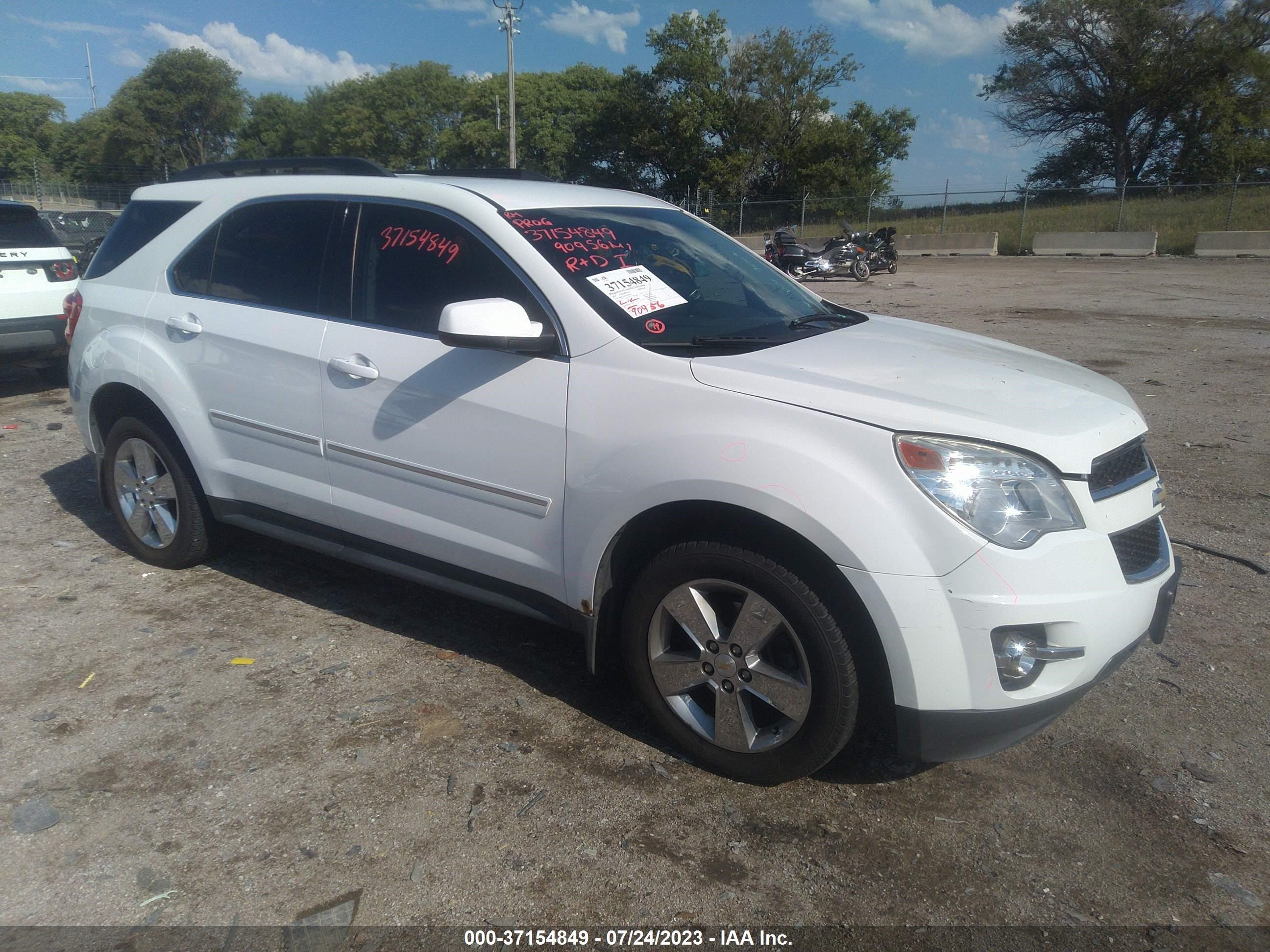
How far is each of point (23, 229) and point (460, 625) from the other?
746 cm

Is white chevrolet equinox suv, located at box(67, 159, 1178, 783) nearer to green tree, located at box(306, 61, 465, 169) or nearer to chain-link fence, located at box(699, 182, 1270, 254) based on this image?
chain-link fence, located at box(699, 182, 1270, 254)

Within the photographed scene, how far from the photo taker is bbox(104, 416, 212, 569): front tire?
4297 millimetres

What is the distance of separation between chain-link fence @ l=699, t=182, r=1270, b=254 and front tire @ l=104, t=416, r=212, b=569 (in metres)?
30.3

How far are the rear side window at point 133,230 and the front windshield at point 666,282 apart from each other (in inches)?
81.0

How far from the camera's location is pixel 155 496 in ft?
14.7

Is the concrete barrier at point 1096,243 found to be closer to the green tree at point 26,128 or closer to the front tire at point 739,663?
the front tire at point 739,663

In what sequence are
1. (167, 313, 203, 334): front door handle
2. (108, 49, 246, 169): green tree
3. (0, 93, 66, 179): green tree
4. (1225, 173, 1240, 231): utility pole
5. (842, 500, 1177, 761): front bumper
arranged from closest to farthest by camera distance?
(842, 500, 1177, 761): front bumper
(167, 313, 203, 334): front door handle
(1225, 173, 1240, 231): utility pole
(108, 49, 246, 169): green tree
(0, 93, 66, 179): green tree

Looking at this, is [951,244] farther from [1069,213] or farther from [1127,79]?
[1127,79]

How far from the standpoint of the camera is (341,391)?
3.53 m

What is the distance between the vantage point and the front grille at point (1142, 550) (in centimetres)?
262

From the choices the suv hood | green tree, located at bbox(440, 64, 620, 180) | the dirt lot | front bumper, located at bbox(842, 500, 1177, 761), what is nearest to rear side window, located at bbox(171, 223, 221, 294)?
the dirt lot

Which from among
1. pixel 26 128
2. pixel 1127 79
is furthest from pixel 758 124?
pixel 26 128

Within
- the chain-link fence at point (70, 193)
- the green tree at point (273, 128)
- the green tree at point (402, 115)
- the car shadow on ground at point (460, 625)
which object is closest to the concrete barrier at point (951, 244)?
the car shadow on ground at point (460, 625)

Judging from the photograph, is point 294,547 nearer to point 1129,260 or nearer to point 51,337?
point 51,337
